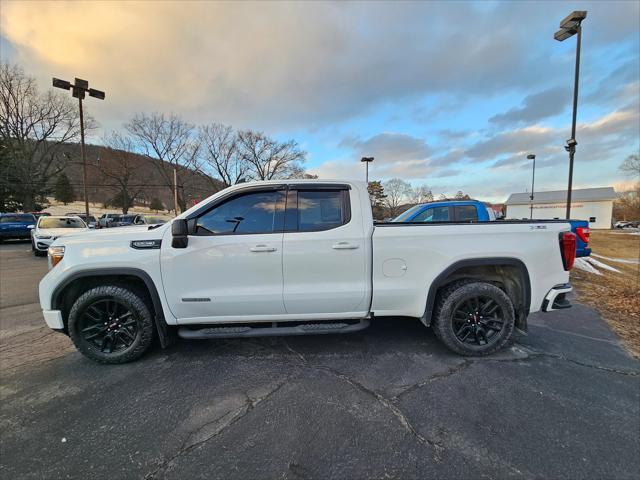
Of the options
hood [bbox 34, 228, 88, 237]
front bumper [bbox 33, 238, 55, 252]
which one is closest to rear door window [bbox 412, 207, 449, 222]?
hood [bbox 34, 228, 88, 237]

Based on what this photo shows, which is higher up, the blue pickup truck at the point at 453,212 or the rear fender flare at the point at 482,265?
the blue pickup truck at the point at 453,212

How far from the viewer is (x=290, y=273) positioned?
3.04 meters

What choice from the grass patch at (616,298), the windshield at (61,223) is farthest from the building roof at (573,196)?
the windshield at (61,223)

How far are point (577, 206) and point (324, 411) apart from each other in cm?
7723

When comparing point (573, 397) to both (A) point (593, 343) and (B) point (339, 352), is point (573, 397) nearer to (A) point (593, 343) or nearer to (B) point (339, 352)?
(A) point (593, 343)

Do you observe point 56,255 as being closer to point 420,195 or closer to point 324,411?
point 324,411

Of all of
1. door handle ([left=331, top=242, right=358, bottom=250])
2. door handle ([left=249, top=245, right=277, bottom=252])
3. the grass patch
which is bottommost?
the grass patch

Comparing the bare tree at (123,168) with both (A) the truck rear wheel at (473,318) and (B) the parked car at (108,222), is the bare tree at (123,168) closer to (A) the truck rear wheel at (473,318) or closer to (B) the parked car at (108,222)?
(B) the parked car at (108,222)

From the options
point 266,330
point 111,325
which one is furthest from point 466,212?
point 111,325

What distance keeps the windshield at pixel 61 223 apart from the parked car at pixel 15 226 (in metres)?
5.14

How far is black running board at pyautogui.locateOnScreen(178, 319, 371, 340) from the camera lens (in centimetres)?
302

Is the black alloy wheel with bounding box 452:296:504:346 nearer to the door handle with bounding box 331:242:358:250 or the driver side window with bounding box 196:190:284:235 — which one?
the door handle with bounding box 331:242:358:250

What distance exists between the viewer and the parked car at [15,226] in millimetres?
15305

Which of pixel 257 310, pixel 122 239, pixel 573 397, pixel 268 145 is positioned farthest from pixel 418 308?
pixel 268 145
